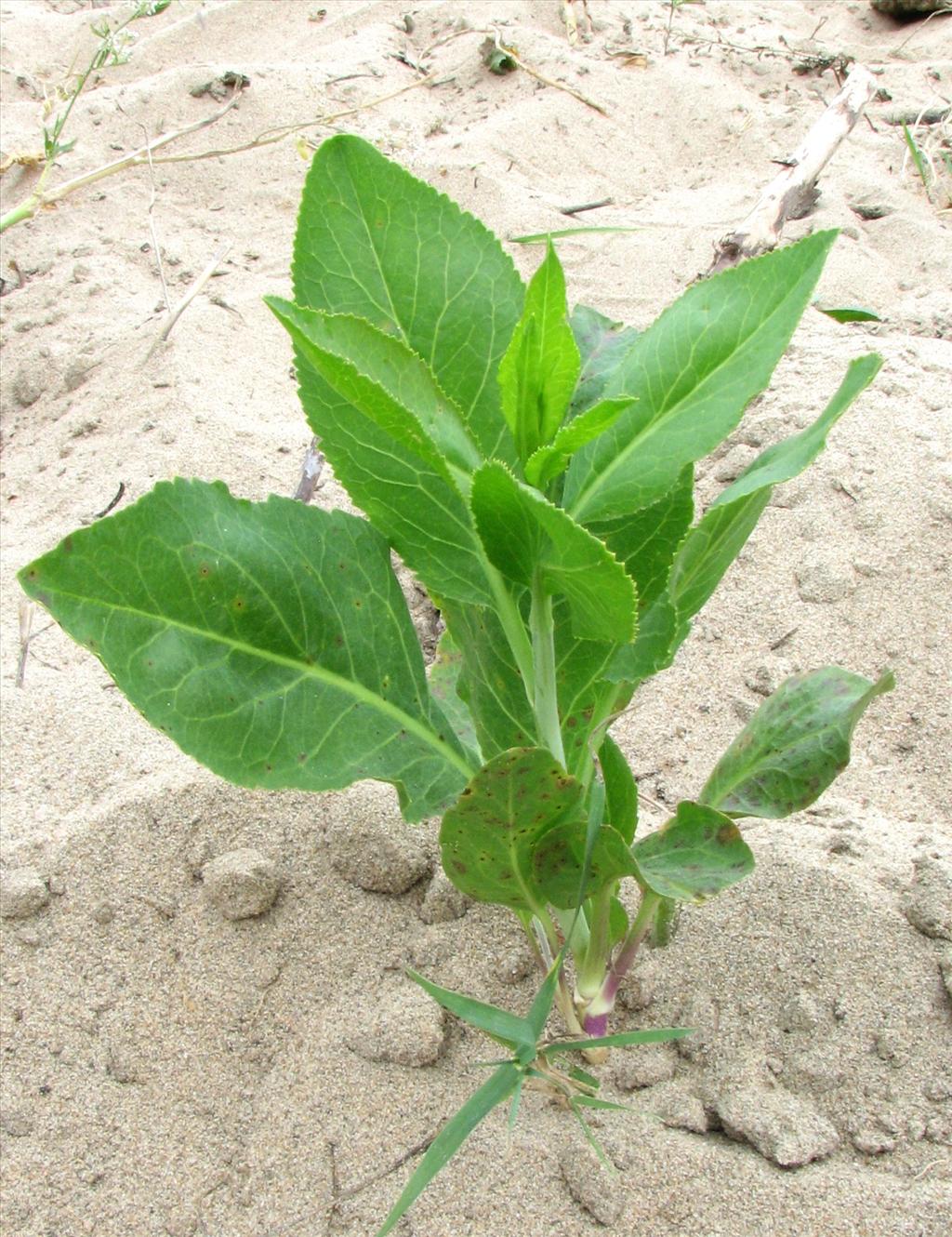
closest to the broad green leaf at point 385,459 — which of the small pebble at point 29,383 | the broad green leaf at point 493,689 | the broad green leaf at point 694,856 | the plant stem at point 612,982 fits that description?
the broad green leaf at point 493,689

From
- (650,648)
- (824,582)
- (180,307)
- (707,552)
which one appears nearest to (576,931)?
(650,648)

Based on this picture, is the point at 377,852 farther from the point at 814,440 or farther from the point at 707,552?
the point at 814,440

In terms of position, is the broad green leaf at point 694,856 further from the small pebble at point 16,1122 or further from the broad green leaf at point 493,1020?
the small pebble at point 16,1122

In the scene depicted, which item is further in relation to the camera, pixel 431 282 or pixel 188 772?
pixel 188 772

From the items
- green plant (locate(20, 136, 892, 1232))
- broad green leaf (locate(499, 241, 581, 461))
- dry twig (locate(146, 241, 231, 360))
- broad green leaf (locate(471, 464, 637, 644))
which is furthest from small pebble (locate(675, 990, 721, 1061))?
dry twig (locate(146, 241, 231, 360))

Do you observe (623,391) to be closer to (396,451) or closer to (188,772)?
(396,451)

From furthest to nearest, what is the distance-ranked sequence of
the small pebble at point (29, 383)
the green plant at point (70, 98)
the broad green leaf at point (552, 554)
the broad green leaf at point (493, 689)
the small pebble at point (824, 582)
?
the green plant at point (70, 98), the small pebble at point (29, 383), the small pebble at point (824, 582), the broad green leaf at point (493, 689), the broad green leaf at point (552, 554)

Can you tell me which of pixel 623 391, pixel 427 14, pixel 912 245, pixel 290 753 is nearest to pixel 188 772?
pixel 290 753
